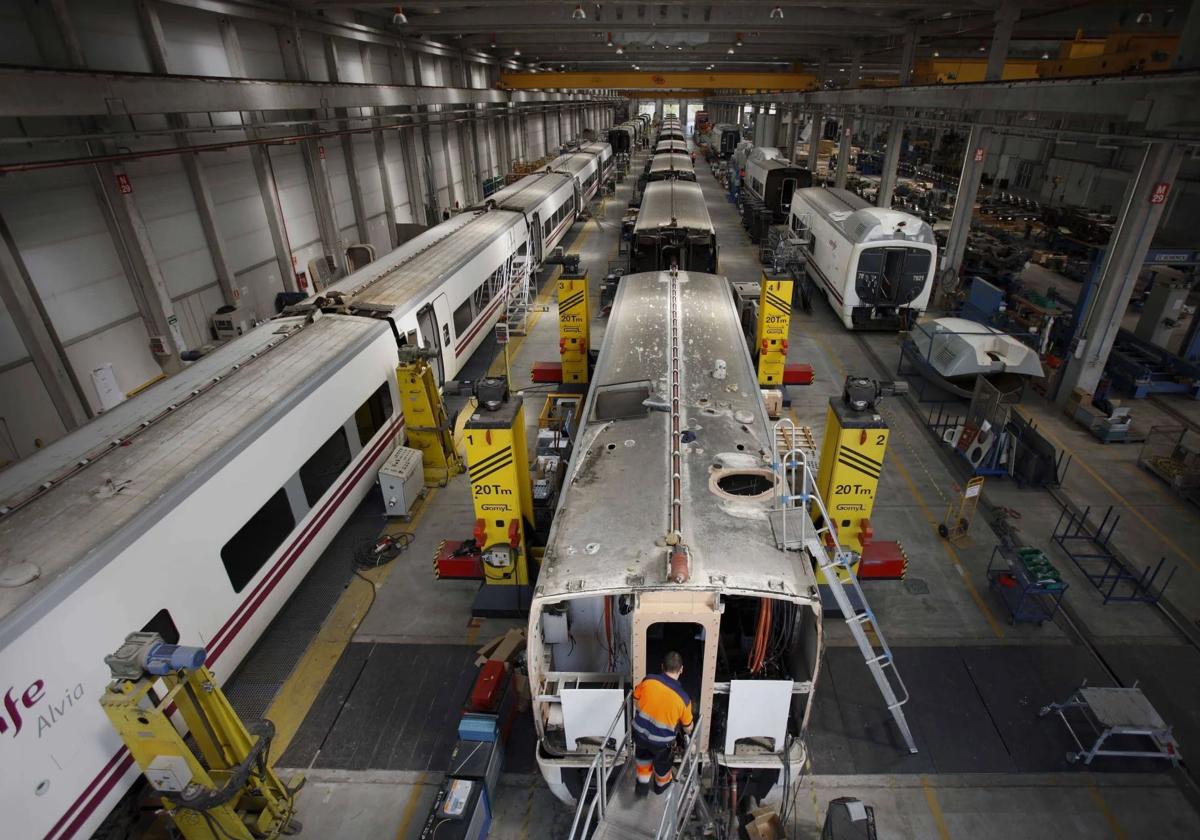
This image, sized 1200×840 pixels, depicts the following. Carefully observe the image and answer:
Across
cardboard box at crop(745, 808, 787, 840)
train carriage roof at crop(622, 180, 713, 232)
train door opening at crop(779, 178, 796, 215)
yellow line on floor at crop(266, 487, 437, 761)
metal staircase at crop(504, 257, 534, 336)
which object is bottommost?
yellow line on floor at crop(266, 487, 437, 761)

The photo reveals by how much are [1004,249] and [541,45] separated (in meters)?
20.9

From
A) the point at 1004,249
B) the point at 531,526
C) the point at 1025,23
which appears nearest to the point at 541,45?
the point at 1025,23

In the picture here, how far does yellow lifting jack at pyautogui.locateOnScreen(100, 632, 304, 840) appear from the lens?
4594mm

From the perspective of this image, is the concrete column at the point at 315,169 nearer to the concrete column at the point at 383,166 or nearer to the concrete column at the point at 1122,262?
the concrete column at the point at 383,166

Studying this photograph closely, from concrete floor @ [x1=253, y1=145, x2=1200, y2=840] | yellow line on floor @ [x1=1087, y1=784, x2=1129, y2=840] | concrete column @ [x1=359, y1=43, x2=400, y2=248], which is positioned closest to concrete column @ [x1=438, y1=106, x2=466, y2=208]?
concrete column @ [x1=359, y1=43, x2=400, y2=248]

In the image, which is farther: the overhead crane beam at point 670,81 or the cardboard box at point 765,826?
the overhead crane beam at point 670,81

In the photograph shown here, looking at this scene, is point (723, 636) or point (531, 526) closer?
point (723, 636)

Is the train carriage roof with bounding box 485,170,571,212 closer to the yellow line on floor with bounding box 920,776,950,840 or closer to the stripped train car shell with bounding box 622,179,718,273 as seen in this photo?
the stripped train car shell with bounding box 622,179,718,273

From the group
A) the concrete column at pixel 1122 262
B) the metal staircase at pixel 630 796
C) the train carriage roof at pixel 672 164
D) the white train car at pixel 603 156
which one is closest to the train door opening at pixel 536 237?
the train carriage roof at pixel 672 164

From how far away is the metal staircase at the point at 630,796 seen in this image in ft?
15.7

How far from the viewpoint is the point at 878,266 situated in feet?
52.7

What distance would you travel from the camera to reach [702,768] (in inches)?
213

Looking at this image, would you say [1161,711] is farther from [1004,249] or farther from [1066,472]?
[1004,249]

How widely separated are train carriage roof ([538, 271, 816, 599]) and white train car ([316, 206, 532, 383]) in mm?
3985
